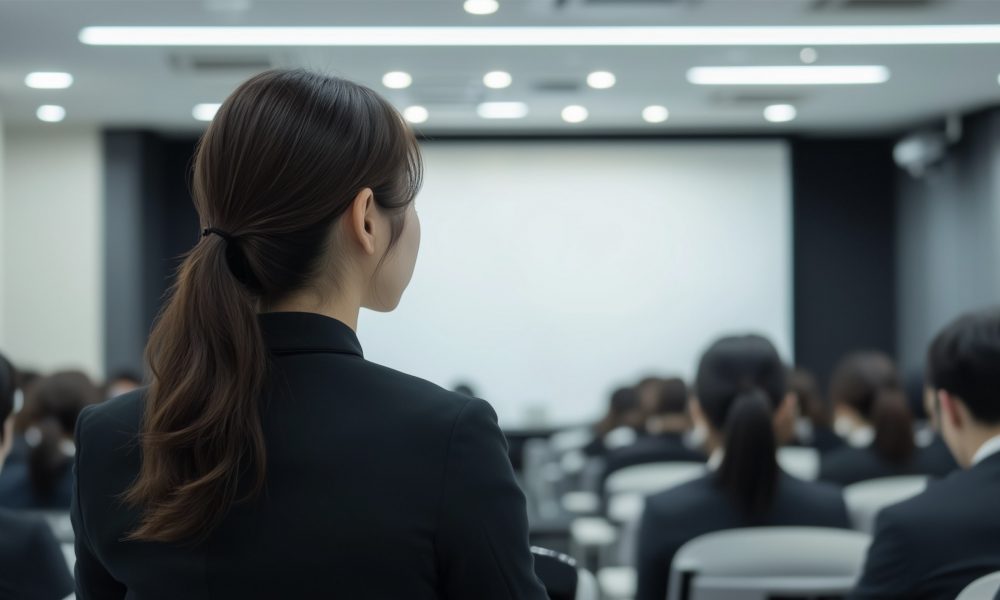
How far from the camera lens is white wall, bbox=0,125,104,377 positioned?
9.61 m

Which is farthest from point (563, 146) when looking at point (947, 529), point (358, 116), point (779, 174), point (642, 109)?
point (358, 116)

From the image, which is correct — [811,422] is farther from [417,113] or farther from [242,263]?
[242,263]

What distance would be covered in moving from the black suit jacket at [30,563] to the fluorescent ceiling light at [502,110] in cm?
764

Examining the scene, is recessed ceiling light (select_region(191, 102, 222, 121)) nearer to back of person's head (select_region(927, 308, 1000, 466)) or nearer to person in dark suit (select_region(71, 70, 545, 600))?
back of person's head (select_region(927, 308, 1000, 466))

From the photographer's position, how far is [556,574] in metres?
1.10

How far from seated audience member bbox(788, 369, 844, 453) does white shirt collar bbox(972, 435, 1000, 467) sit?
135 inches

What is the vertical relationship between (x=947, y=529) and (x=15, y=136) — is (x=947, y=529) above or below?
below

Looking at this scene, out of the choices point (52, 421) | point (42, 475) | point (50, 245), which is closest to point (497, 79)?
point (50, 245)

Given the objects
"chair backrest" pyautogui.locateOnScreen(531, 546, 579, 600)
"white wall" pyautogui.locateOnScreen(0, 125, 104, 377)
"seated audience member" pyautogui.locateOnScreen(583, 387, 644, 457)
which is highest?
"white wall" pyautogui.locateOnScreen(0, 125, 104, 377)

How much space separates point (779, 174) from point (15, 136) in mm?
7093

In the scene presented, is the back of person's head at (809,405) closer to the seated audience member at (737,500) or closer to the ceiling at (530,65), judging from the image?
the ceiling at (530,65)

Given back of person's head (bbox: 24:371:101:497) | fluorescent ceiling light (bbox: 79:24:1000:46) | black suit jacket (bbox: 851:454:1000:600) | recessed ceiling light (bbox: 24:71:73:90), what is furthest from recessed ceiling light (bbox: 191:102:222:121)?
black suit jacket (bbox: 851:454:1000:600)

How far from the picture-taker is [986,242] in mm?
9461

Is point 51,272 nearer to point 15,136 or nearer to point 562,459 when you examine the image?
point 15,136
